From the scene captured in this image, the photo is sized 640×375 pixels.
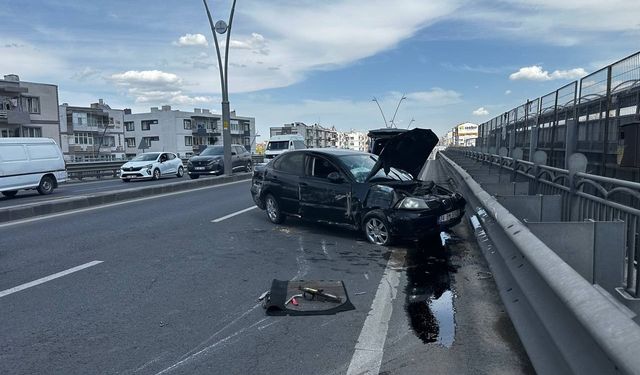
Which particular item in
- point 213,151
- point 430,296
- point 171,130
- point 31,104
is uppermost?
point 31,104

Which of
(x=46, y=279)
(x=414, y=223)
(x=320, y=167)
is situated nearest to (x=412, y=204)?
(x=414, y=223)

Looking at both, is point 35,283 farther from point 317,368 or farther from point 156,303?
point 317,368

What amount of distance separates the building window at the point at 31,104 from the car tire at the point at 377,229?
183ft

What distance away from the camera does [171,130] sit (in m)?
88.1

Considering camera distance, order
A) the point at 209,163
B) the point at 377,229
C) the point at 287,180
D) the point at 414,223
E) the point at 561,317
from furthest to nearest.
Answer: the point at 209,163 → the point at 287,180 → the point at 377,229 → the point at 414,223 → the point at 561,317

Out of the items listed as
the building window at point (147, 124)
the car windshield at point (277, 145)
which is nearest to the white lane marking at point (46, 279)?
the car windshield at point (277, 145)

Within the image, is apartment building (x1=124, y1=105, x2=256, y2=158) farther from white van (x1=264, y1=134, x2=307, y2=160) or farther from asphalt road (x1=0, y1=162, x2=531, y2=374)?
asphalt road (x1=0, y1=162, x2=531, y2=374)

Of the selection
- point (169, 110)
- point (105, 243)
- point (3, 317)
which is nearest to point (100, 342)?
point (3, 317)

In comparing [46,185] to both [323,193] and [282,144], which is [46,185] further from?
[323,193]

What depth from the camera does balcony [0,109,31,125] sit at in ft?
157

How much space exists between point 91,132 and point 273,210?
2921 inches

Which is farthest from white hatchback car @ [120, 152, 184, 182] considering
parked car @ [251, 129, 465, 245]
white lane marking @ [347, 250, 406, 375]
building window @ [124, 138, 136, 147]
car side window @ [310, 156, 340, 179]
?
building window @ [124, 138, 136, 147]

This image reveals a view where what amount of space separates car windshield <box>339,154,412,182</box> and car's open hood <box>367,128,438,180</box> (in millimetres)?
107

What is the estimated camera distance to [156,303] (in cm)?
486
